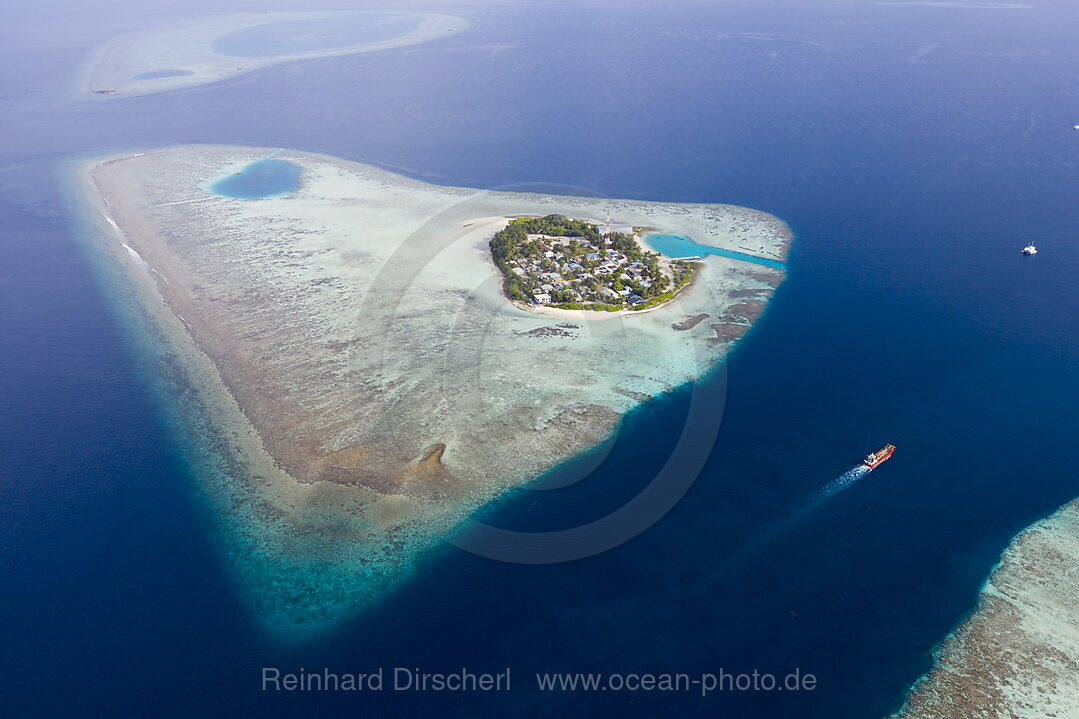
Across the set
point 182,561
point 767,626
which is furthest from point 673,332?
point 182,561

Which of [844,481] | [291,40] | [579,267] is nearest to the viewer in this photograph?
[844,481]

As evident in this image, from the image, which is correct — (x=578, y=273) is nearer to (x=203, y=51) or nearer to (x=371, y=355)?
(x=371, y=355)

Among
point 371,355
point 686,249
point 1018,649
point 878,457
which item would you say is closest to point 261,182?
point 371,355

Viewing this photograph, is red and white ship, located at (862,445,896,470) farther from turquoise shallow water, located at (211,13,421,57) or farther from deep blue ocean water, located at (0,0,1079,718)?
turquoise shallow water, located at (211,13,421,57)

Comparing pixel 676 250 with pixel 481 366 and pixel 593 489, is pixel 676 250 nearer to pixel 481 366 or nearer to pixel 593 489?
pixel 481 366

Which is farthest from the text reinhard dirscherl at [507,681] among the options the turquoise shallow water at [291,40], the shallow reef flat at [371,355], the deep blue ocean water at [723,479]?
the turquoise shallow water at [291,40]

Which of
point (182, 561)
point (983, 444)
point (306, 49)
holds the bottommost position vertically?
point (182, 561)

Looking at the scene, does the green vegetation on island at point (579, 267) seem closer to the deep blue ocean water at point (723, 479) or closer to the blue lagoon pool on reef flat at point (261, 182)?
the deep blue ocean water at point (723, 479)
